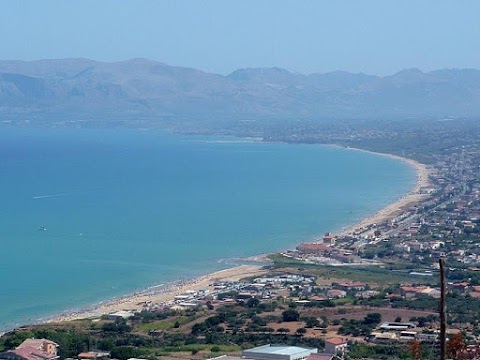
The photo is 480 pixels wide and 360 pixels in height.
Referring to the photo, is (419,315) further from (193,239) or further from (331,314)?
(193,239)

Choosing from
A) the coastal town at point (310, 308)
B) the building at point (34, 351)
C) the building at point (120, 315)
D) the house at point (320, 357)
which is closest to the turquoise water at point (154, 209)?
the coastal town at point (310, 308)

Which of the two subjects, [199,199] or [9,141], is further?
[9,141]

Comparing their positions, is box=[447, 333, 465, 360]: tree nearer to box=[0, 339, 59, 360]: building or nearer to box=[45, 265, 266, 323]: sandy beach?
box=[0, 339, 59, 360]: building

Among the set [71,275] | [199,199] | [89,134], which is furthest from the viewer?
[89,134]

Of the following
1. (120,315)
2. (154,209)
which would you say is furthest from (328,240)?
(154,209)

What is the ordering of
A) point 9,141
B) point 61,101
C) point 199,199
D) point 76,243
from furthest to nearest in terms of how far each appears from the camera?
point 61,101
point 9,141
point 199,199
point 76,243

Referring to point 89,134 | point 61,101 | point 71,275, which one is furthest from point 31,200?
point 61,101

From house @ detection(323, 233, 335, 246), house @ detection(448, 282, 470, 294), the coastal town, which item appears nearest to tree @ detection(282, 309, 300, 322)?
the coastal town
